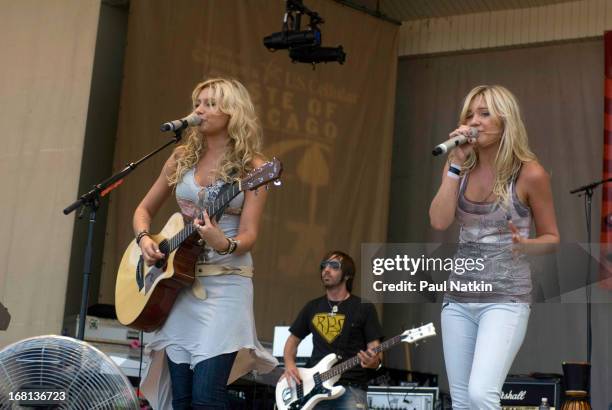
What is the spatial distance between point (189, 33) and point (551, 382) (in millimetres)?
4246

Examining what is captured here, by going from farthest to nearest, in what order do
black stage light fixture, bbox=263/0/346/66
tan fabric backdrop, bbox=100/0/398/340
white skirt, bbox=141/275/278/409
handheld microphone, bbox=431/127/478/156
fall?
tan fabric backdrop, bbox=100/0/398/340, black stage light fixture, bbox=263/0/346/66, white skirt, bbox=141/275/278/409, handheld microphone, bbox=431/127/478/156

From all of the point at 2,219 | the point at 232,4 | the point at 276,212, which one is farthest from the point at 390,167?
the point at 2,219

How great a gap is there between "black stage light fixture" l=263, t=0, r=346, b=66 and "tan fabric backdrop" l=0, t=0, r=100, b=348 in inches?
63.0

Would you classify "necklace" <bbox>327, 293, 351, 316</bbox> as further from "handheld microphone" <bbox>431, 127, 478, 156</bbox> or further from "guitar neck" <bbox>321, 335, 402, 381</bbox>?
"handheld microphone" <bbox>431, 127, 478, 156</bbox>

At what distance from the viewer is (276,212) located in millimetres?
9094

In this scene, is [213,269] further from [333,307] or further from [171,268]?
[333,307]

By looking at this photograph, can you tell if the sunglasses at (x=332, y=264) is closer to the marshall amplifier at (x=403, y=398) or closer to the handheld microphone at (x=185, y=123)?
the marshall amplifier at (x=403, y=398)

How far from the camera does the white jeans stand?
3477 millimetres

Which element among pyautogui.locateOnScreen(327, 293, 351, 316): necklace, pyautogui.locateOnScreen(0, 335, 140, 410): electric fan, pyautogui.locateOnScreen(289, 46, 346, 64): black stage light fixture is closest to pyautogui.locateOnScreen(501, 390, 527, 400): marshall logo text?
pyautogui.locateOnScreen(327, 293, 351, 316): necklace

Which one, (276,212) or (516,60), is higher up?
(516,60)

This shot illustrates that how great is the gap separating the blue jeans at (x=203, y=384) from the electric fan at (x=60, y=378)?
2.48ft

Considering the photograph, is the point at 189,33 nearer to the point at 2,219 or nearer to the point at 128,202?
the point at 128,202

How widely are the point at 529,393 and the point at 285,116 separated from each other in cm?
371

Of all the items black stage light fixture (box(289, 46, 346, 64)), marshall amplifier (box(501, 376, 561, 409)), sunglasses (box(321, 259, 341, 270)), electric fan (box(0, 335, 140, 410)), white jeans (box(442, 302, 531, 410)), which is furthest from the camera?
black stage light fixture (box(289, 46, 346, 64))
